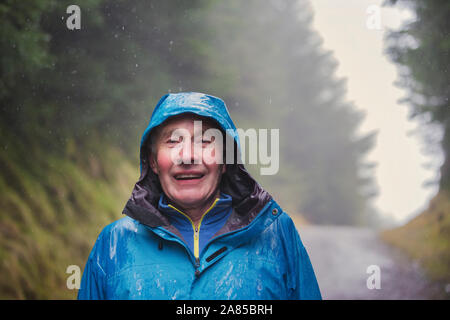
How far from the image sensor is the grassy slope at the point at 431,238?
8.59 m

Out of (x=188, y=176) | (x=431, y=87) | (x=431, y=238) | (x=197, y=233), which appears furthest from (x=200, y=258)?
(x=431, y=238)

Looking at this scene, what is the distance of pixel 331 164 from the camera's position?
28797 millimetres

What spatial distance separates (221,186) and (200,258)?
68 centimetres

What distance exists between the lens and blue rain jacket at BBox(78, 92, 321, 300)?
215 centimetres

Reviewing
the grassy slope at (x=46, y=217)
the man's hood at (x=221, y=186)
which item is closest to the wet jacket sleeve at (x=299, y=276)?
the man's hood at (x=221, y=186)

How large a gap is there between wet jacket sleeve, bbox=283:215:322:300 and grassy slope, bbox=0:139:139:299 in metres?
5.02

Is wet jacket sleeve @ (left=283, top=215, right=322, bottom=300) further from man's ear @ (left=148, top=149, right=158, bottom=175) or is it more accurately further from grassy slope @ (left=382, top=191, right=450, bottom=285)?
grassy slope @ (left=382, top=191, right=450, bottom=285)

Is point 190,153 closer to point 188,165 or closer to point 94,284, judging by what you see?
point 188,165

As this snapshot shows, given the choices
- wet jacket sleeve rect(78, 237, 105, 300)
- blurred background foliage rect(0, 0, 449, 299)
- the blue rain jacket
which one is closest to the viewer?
the blue rain jacket

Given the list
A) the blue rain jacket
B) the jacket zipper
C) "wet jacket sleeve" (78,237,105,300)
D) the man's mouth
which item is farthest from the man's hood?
"wet jacket sleeve" (78,237,105,300)

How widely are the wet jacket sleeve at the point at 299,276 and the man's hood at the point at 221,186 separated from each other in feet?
1.09

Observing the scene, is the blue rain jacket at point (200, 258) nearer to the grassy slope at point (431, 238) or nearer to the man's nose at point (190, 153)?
the man's nose at point (190, 153)
